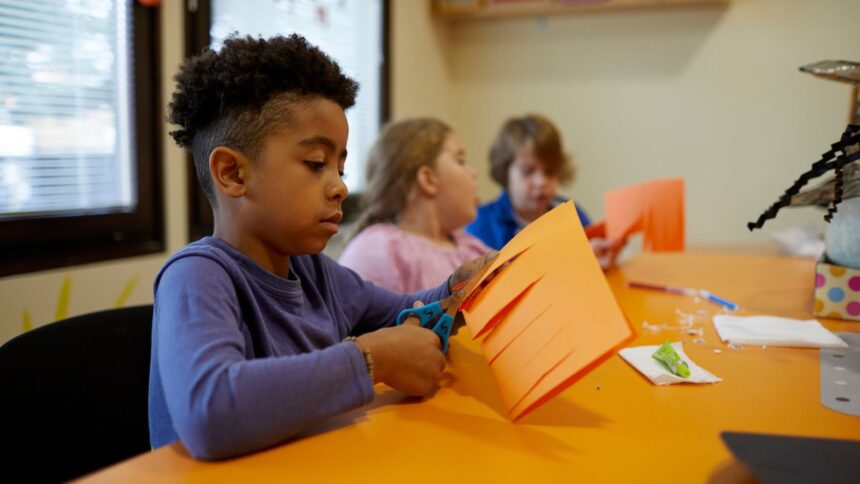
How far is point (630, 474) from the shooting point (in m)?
0.56

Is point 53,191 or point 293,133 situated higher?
point 293,133

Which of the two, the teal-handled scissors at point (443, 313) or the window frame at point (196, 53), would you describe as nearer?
the teal-handled scissors at point (443, 313)

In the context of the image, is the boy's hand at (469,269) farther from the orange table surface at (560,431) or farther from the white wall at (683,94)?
the white wall at (683,94)

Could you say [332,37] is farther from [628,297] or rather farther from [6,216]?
[628,297]

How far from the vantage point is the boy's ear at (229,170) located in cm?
78

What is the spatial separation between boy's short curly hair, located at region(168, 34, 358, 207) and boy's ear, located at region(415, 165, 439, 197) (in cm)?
73

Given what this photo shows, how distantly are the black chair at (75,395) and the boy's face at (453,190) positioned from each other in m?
0.85

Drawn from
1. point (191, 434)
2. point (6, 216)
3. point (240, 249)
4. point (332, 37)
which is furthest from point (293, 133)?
point (332, 37)

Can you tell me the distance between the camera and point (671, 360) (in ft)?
2.70

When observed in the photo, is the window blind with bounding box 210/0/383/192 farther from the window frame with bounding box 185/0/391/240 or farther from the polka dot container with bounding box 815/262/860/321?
the polka dot container with bounding box 815/262/860/321

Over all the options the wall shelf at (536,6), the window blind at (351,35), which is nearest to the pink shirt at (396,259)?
the window blind at (351,35)

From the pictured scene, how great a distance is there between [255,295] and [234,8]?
5.21 feet

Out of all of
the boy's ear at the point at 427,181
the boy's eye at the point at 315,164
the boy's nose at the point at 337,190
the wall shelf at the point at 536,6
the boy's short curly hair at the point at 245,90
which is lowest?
Answer: the boy's ear at the point at 427,181

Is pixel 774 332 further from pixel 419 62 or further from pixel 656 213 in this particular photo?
pixel 419 62
